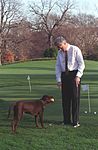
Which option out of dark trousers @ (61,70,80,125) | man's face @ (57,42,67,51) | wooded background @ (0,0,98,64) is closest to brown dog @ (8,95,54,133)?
dark trousers @ (61,70,80,125)

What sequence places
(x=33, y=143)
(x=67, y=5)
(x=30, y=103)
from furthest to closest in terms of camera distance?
1. (x=67, y=5)
2. (x=30, y=103)
3. (x=33, y=143)

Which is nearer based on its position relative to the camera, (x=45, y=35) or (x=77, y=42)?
(x=77, y=42)

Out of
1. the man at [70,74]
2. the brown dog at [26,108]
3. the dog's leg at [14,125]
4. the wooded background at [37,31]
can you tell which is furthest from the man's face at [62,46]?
the wooded background at [37,31]

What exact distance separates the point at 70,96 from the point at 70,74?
0.45 metres

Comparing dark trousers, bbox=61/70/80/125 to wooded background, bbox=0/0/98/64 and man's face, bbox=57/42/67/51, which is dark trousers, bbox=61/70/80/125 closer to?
man's face, bbox=57/42/67/51

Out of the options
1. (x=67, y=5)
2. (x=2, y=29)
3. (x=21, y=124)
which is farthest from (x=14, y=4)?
(x=21, y=124)

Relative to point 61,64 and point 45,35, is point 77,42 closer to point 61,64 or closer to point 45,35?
point 45,35

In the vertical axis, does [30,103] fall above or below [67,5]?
below

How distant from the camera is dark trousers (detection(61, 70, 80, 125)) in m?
7.28

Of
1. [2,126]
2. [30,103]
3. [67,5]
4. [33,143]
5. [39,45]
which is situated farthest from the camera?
[67,5]

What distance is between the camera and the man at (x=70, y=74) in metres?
7.09

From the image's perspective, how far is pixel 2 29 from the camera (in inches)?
2076

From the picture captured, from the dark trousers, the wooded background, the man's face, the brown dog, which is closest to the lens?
the brown dog

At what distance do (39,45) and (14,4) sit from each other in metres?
7.21
